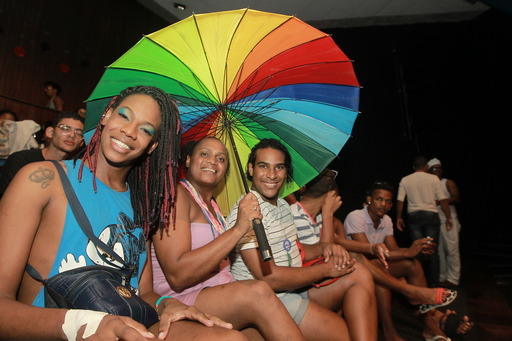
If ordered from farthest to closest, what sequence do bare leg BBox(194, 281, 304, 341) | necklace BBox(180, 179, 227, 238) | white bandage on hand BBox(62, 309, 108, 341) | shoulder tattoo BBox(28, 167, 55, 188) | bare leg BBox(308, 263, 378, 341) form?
bare leg BBox(308, 263, 378, 341) → necklace BBox(180, 179, 227, 238) → bare leg BBox(194, 281, 304, 341) → shoulder tattoo BBox(28, 167, 55, 188) → white bandage on hand BBox(62, 309, 108, 341)

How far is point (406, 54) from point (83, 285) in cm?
894

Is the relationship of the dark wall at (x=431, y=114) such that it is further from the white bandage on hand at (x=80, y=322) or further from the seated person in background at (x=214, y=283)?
the white bandage on hand at (x=80, y=322)

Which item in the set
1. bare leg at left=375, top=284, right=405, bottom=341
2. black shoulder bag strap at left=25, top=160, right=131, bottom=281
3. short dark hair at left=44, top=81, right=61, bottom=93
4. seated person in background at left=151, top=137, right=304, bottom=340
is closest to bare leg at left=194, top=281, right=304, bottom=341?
seated person in background at left=151, top=137, right=304, bottom=340

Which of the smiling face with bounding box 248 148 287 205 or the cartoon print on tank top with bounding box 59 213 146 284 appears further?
the smiling face with bounding box 248 148 287 205

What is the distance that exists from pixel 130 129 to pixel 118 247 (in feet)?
1.42

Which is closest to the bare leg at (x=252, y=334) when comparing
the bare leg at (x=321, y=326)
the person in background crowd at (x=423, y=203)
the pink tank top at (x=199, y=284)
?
the pink tank top at (x=199, y=284)

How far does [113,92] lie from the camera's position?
1.82 meters

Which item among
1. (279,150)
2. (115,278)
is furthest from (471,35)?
(115,278)

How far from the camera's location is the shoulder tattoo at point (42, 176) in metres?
1.08

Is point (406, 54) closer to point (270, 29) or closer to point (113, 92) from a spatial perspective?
point (270, 29)

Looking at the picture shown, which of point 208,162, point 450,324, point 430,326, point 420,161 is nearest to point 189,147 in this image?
point 208,162

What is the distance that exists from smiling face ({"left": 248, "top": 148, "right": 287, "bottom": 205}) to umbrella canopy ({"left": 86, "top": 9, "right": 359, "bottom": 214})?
6.3 inches

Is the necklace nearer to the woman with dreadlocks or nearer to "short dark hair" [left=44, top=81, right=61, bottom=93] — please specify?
the woman with dreadlocks

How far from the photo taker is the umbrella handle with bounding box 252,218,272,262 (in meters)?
1.49
